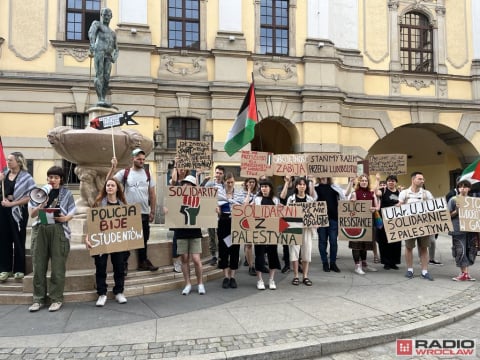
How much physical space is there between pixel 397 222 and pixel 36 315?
19.0 ft

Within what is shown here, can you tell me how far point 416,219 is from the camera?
705cm

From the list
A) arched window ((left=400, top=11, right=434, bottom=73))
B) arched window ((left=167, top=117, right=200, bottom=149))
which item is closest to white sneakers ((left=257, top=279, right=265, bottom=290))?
arched window ((left=167, top=117, right=200, bottom=149))

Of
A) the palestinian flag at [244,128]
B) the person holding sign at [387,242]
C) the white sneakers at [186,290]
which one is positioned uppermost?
the palestinian flag at [244,128]

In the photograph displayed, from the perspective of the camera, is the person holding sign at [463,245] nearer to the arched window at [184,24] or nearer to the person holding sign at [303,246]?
the person holding sign at [303,246]

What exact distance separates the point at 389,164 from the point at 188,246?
249 inches

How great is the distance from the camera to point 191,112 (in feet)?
49.9

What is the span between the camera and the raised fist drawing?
5.87 metres

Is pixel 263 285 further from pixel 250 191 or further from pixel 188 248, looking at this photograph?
pixel 250 191

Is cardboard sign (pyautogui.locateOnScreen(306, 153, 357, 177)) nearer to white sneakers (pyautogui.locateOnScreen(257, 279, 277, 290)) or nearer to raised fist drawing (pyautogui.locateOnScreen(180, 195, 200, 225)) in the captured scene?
white sneakers (pyautogui.locateOnScreen(257, 279, 277, 290))

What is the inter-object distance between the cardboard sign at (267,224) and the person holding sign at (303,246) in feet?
1.14

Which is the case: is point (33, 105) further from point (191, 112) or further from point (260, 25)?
point (260, 25)

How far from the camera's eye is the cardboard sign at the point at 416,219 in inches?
274

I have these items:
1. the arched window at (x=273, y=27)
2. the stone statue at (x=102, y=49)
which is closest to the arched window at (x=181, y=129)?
the arched window at (x=273, y=27)

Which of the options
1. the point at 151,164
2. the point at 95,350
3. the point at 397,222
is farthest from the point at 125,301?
the point at 151,164
